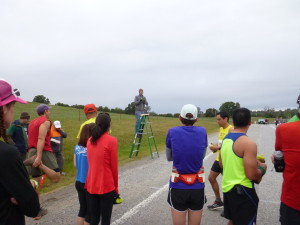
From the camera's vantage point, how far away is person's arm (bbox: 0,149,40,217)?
4.98 feet

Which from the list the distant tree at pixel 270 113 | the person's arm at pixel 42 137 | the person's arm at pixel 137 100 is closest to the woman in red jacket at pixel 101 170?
the person's arm at pixel 42 137

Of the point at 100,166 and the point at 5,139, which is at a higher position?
the point at 5,139

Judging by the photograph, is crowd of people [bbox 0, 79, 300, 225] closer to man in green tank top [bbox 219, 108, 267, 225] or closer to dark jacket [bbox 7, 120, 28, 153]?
man in green tank top [bbox 219, 108, 267, 225]

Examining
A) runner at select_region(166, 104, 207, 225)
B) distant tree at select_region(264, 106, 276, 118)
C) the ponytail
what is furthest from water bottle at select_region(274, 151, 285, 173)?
distant tree at select_region(264, 106, 276, 118)

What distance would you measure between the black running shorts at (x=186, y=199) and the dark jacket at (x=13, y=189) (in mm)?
1666

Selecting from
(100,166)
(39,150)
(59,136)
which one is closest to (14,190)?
(100,166)

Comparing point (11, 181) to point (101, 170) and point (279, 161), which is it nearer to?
point (101, 170)

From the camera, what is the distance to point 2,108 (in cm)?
163

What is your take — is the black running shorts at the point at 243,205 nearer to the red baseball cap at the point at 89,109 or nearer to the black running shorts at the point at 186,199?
the black running shorts at the point at 186,199

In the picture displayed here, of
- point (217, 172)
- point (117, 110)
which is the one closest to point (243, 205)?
point (217, 172)

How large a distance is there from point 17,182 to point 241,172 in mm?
2245

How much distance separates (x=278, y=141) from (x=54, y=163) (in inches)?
159

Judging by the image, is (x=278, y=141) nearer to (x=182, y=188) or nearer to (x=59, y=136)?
(x=182, y=188)

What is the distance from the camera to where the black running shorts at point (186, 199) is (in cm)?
292
